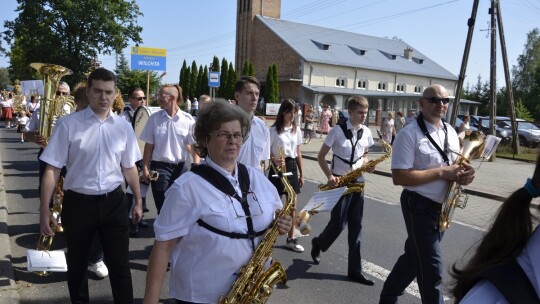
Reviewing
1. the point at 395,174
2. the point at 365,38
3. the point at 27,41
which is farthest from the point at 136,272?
the point at 365,38

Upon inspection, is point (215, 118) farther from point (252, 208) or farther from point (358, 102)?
point (358, 102)

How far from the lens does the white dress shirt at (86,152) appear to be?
11.7ft

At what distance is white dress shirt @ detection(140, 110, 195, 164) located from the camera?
5.53 metres

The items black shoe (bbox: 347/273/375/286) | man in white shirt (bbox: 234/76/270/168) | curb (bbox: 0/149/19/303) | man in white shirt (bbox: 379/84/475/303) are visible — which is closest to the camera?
man in white shirt (bbox: 379/84/475/303)

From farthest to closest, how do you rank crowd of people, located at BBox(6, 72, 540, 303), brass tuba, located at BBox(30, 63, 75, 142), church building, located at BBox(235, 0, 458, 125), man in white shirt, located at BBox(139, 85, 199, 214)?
church building, located at BBox(235, 0, 458, 125) → man in white shirt, located at BBox(139, 85, 199, 214) → brass tuba, located at BBox(30, 63, 75, 142) → crowd of people, located at BBox(6, 72, 540, 303)

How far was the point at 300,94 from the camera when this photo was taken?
48281mm

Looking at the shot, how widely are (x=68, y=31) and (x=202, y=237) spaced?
4498 cm

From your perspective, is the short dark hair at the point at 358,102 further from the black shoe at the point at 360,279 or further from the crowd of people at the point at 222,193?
the black shoe at the point at 360,279

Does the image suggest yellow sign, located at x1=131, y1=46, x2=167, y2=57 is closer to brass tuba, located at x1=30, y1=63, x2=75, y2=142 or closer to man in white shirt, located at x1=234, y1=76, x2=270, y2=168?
brass tuba, located at x1=30, y1=63, x2=75, y2=142

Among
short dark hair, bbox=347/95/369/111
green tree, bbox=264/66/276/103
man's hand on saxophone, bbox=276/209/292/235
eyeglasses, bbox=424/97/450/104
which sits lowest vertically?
man's hand on saxophone, bbox=276/209/292/235

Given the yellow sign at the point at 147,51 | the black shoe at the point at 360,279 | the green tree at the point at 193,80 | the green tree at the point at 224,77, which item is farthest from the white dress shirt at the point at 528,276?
the green tree at the point at 193,80

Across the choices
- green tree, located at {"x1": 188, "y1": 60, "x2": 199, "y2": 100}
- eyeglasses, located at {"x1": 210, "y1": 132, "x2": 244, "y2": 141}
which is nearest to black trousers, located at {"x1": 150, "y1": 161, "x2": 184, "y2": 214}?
eyeglasses, located at {"x1": 210, "y1": 132, "x2": 244, "y2": 141}

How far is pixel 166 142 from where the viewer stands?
218 inches

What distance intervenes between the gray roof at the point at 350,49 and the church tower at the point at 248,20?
1025 mm
